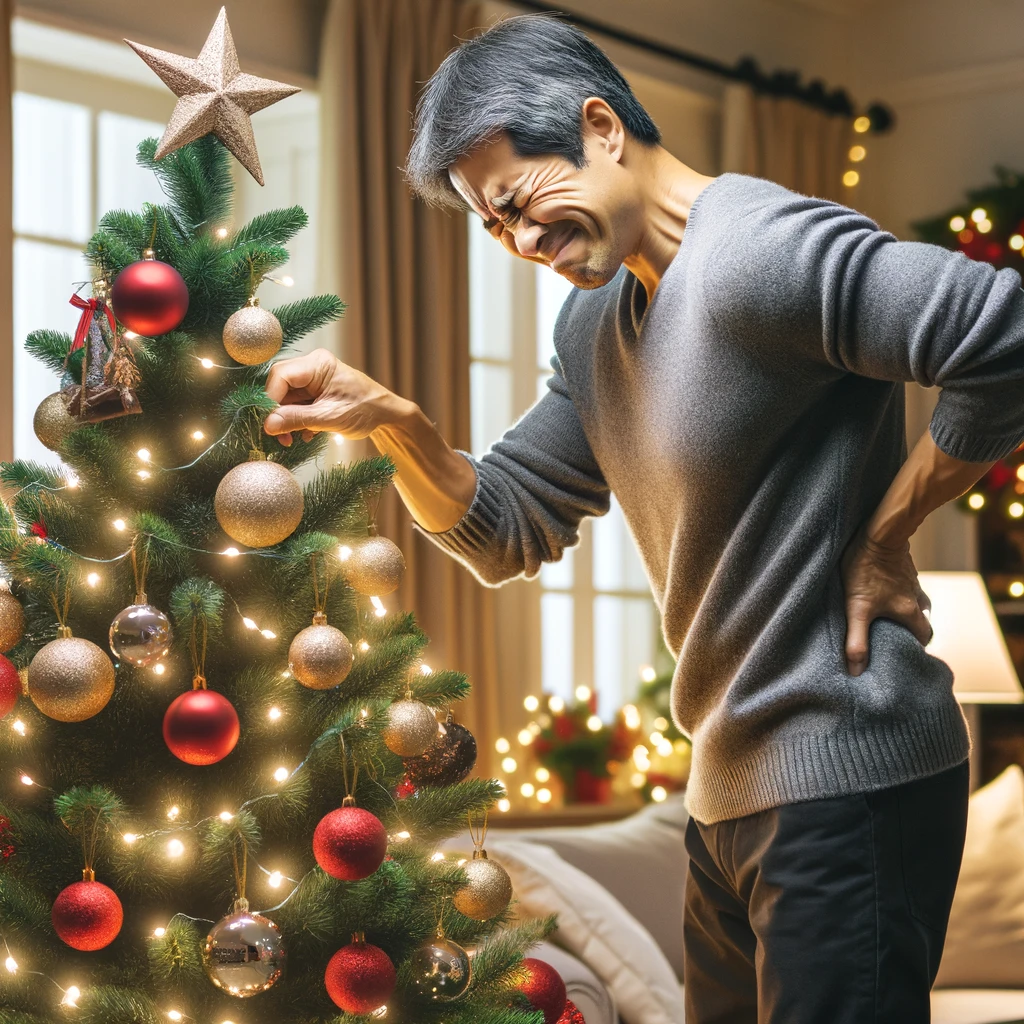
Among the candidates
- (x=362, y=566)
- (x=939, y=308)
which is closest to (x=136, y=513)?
(x=362, y=566)

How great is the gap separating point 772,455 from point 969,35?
14.6ft

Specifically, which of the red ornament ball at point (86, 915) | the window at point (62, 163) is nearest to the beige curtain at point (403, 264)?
the window at point (62, 163)

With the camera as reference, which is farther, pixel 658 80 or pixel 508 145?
pixel 658 80

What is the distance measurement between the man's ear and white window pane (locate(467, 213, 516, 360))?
2.90 m

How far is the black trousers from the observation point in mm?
1090

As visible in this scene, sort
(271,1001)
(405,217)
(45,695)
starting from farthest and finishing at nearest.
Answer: (405,217) < (271,1001) < (45,695)

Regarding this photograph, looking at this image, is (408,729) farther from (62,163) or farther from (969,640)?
(969,640)

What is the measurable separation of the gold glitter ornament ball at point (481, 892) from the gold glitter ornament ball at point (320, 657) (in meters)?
0.26

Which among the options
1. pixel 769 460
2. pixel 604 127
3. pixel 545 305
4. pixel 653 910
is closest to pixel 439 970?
pixel 769 460

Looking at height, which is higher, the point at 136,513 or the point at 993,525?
the point at 136,513

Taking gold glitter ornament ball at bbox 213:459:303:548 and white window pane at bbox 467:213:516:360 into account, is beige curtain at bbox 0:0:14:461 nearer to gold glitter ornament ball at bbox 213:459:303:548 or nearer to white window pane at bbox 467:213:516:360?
white window pane at bbox 467:213:516:360

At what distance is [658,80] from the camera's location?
4.54 m

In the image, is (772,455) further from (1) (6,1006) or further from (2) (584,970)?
(2) (584,970)

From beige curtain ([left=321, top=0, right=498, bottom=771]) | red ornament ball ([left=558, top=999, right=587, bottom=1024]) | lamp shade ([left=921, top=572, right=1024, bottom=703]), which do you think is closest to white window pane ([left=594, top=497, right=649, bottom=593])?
beige curtain ([left=321, top=0, right=498, bottom=771])
